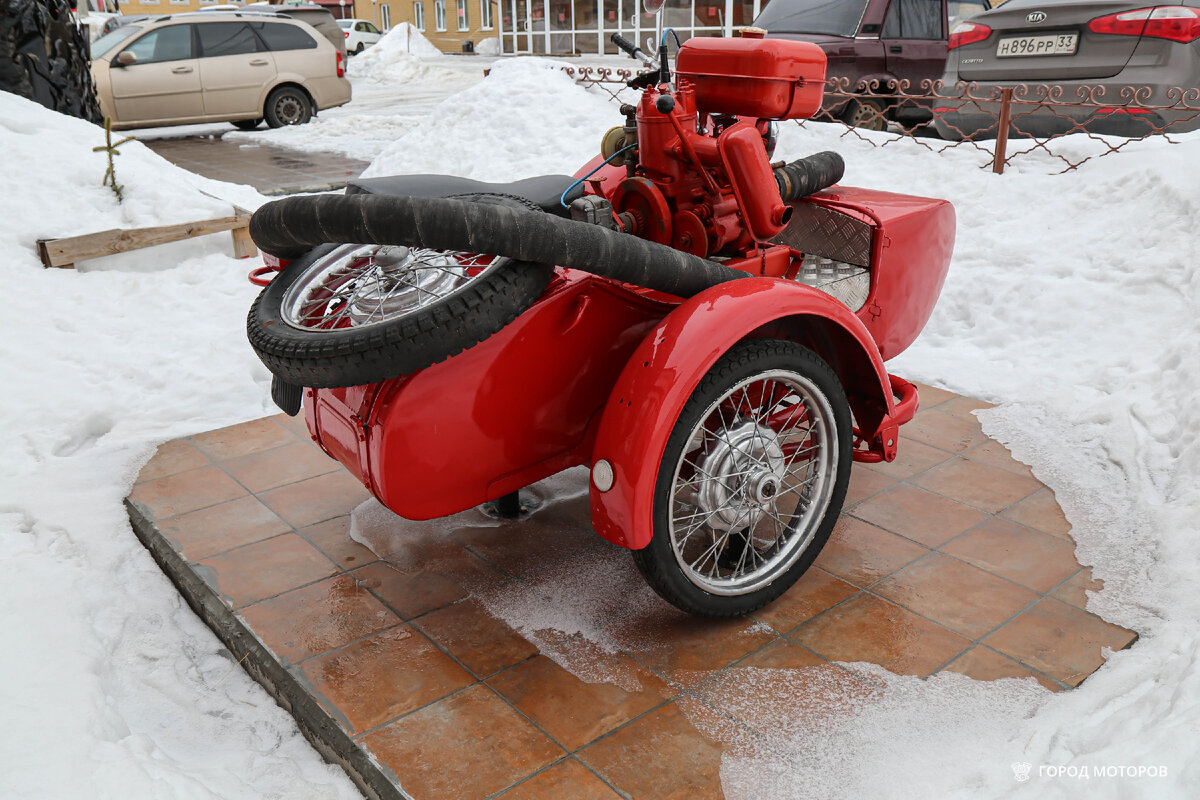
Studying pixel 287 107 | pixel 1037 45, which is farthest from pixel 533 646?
pixel 287 107

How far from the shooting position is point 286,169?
10.4 metres

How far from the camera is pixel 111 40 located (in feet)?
42.8

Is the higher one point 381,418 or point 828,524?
point 381,418

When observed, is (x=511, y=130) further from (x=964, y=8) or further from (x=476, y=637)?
(x=476, y=637)

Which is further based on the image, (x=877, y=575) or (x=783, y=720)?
(x=877, y=575)

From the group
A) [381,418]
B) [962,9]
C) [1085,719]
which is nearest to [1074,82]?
[962,9]

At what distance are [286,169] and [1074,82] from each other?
→ 26.1 feet

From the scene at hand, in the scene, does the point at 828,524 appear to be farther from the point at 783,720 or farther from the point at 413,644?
the point at 413,644

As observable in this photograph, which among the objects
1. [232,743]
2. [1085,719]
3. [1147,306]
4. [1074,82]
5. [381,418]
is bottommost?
[232,743]

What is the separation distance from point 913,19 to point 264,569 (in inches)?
323

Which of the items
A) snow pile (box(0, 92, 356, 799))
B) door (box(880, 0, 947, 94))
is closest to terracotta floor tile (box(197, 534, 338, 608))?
snow pile (box(0, 92, 356, 799))

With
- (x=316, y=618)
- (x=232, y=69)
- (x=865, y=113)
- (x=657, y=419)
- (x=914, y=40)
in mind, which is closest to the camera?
(x=657, y=419)

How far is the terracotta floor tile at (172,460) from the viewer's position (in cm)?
391

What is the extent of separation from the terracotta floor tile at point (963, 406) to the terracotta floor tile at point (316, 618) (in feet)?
9.42
